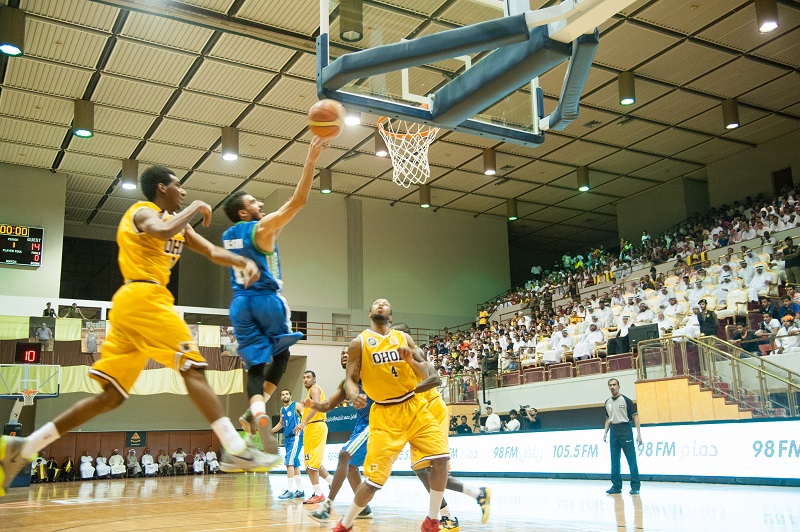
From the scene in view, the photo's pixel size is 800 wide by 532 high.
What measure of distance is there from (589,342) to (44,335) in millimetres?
17384

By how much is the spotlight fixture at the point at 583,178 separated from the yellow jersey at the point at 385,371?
21653 mm

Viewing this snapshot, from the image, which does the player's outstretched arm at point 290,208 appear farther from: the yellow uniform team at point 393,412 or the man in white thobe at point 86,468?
the man in white thobe at point 86,468

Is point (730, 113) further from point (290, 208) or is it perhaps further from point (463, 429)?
point (290, 208)

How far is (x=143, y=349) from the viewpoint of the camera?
457 centimetres

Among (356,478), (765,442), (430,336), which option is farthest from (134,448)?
(765,442)

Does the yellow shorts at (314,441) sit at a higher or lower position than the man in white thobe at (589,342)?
lower

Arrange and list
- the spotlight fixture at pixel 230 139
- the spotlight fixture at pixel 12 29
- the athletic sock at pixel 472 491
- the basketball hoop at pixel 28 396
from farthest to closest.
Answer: the spotlight fixture at pixel 230 139 → the basketball hoop at pixel 28 396 → the spotlight fixture at pixel 12 29 → the athletic sock at pixel 472 491

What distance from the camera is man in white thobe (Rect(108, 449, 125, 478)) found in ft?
90.8

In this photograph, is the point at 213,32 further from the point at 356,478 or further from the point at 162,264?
the point at 162,264

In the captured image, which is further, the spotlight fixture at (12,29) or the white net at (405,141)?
the spotlight fixture at (12,29)


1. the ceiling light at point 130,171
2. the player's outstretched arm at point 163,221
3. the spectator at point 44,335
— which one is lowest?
the player's outstretched arm at point 163,221

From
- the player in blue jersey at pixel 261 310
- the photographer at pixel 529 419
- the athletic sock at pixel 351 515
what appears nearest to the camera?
the player in blue jersey at pixel 261 310

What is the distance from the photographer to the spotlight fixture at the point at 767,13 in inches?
627

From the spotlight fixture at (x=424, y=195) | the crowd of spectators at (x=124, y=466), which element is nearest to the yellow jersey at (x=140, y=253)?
the spotlight fixture at (x=424, y=195)
